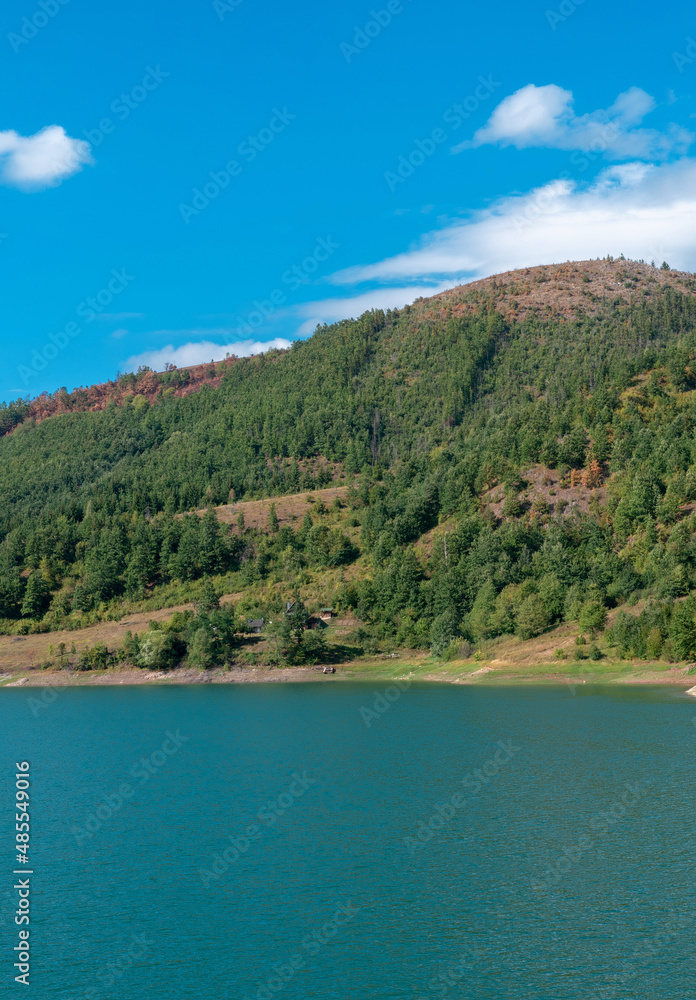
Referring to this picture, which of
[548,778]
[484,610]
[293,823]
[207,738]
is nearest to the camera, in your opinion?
[293,823]

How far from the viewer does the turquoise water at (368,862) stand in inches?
1139

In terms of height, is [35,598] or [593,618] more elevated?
[35,598]

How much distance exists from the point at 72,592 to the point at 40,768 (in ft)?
397

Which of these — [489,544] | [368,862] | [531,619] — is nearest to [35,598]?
[489,544]

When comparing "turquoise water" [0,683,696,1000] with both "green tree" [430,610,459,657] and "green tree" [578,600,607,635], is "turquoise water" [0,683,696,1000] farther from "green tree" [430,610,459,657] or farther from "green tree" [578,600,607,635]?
"green tree" [430,610,459,657]

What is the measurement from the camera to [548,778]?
174 ft

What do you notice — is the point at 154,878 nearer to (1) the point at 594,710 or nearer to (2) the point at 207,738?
(2) the point at 207,738

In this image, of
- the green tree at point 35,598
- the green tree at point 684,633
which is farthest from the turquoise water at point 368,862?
the green tree at point 35,598

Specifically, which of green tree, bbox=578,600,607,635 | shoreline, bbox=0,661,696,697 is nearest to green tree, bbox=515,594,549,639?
green tree, bbox=578,600,607,635

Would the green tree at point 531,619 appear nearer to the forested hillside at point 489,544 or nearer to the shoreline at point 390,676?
the forested hillside at point 489,544

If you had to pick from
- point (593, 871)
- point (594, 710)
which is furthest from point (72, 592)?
point (593, 871)

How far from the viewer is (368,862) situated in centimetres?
3956

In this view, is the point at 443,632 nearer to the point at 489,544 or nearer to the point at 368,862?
the point at 489,544

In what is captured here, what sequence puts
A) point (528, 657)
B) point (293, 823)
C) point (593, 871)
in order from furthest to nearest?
point (528, 657) → point (293, 823) → point (593, 871)
